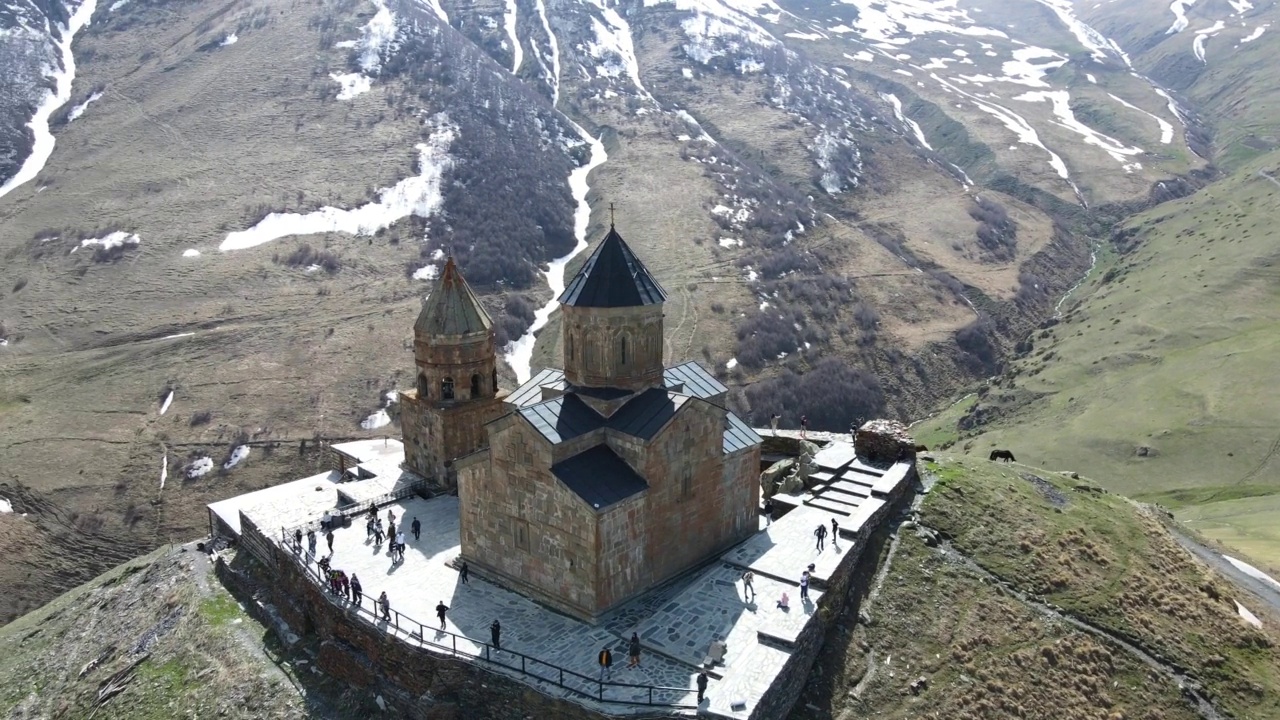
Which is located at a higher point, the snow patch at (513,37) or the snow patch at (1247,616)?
the snow patch at (513,37)

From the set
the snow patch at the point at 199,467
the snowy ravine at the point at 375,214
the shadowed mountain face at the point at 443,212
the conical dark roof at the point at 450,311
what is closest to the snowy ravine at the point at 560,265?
the shadowed mountain face at the point at 443,212

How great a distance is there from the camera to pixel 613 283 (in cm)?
2198

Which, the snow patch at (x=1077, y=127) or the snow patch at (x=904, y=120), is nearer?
the snow patch at (x=1077, y=127)

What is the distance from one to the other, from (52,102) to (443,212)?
48390mm

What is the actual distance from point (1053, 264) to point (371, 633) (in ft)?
262

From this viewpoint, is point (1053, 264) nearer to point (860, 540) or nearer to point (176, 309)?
point (860, 540)

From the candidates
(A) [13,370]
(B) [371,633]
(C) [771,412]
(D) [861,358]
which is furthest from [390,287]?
(B) [371,633]

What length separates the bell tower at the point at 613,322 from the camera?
866 inches

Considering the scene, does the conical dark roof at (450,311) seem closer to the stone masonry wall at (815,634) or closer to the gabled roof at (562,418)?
the gabled roof at (562,418)

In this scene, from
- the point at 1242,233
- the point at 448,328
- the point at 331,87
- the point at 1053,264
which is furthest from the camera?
the point at 331,87

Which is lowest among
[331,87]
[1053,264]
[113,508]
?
[1053,264]

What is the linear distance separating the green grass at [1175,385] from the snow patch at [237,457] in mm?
38730

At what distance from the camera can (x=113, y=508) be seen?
40.3 meters

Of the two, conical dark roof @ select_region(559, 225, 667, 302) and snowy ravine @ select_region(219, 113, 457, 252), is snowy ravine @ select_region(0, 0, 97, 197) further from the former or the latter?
conical dark roof @ select_region(559, 225, 667, 302)
